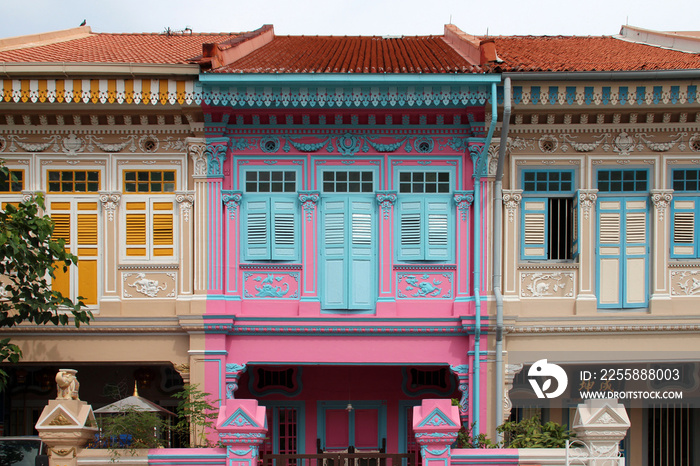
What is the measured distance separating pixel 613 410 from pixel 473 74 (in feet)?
16.8

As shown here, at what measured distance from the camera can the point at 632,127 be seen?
1302 centimetres

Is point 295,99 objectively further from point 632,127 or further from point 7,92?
point 632,127

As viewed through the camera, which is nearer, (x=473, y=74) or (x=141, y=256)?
(x=473, y=74)

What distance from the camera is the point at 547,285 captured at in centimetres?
1297

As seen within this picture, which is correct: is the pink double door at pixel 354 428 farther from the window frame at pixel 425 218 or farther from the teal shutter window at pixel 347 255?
the window frame at pixel 425 218

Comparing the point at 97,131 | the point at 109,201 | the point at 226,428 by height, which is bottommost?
the point at 226,428

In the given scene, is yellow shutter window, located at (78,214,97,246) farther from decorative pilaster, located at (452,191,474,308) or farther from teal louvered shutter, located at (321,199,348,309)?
decorative pilaster, located at (452,191,474,308)

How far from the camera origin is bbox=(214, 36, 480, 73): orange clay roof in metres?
12.4

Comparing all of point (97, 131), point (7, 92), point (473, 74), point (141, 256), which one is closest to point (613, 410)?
point (473, 74)

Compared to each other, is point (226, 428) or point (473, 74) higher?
point (473, 74)

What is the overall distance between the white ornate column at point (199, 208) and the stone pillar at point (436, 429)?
4765 millimetres

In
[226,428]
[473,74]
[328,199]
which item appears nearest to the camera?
[226,428]

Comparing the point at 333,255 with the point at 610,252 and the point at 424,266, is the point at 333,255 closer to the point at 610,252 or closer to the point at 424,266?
the point at 424,266

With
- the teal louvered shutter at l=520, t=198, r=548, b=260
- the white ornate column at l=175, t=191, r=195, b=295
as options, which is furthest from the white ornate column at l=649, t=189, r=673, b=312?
the white ornate column at l=175, t=191, r=195, b=295
